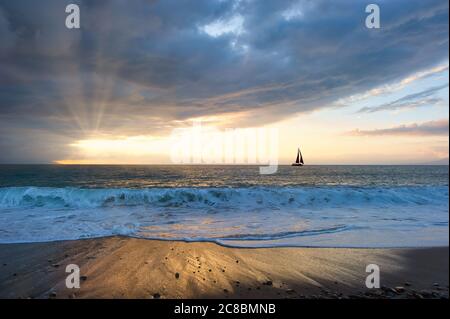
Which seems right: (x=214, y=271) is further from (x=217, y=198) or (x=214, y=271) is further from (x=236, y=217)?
(x=217, y=198)

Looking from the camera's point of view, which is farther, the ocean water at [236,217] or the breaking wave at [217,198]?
the breaking wave at [217,198]

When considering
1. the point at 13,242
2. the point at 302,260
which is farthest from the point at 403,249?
the point at 13,242

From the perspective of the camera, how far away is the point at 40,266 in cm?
496

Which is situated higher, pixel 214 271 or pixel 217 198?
pixel 214 271

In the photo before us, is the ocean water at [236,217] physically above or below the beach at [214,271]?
below

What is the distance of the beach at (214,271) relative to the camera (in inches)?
152

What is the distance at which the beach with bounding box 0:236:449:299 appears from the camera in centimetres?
386

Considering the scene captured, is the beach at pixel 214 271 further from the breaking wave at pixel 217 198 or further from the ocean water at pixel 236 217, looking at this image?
the breaking wave at pixel 217 198

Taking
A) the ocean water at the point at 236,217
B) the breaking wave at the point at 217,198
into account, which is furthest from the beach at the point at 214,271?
the breaking wave at the point at 217,198

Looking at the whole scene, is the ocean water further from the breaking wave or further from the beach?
the beach

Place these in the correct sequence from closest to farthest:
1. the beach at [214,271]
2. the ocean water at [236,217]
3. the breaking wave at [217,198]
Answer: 1. the beach at [214,271]
2. the ocean water at [236,217]
3. the breaking wave at [217,198]

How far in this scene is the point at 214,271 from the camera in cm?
468

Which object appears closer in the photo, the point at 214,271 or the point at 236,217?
the point at 214,271

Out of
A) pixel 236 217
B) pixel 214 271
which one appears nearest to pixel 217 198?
pixel 236 217
